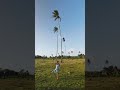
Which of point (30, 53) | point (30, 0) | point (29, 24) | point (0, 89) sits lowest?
point (0, 89)

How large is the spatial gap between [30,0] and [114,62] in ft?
26.1

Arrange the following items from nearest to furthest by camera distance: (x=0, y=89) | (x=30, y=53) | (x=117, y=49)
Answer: (x=0, y=89), (x=30, y=53), (x=117, y=49)

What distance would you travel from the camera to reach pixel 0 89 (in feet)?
46.8

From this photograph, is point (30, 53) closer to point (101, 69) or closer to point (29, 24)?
point (29, 24)

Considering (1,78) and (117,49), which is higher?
(117,49)

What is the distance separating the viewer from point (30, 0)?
59.0ft

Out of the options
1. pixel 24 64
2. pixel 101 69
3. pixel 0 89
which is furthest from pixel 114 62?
pixel 0 89

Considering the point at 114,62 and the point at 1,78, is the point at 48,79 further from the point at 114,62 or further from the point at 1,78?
the point at 114,62

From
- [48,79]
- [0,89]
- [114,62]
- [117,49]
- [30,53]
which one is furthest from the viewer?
[114,62]

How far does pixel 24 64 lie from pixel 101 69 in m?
6.86

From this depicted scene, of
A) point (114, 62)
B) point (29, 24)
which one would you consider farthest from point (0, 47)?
point (114, 62)

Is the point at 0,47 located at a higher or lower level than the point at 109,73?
higher

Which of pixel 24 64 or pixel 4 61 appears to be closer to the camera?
pixel 24 64

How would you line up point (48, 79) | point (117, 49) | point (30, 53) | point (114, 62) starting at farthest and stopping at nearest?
point (114, 62) → point (117, 49) → point (30, 53) → point (48, 79)
